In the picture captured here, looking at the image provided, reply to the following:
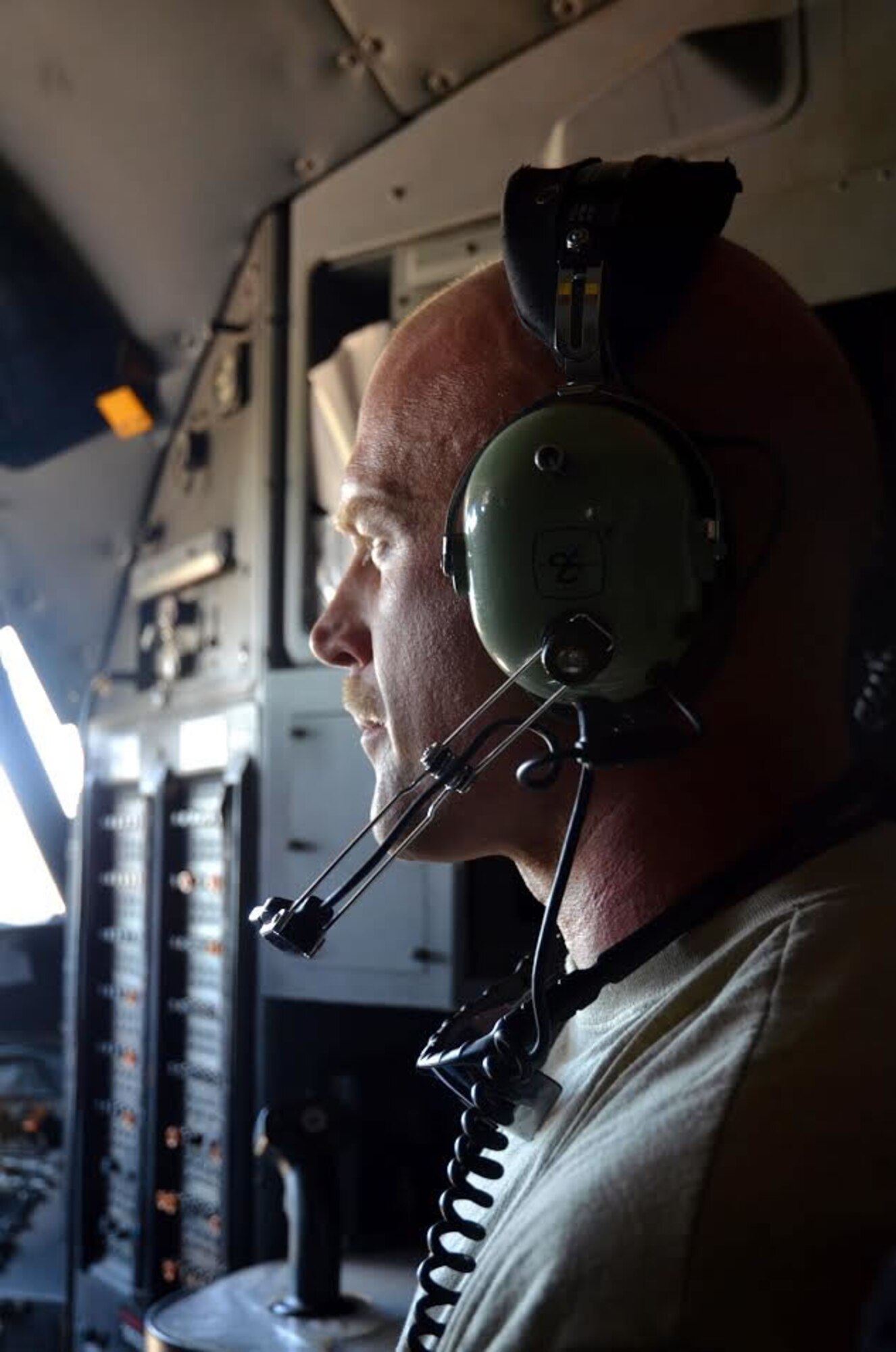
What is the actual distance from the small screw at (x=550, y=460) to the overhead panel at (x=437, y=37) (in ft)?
4.92

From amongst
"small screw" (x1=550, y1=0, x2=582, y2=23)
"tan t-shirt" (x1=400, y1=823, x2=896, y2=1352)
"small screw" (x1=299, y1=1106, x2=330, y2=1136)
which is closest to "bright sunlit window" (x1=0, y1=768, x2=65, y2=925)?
"small screw" (x1=299, y1=1106, x2=330, y2=1136)

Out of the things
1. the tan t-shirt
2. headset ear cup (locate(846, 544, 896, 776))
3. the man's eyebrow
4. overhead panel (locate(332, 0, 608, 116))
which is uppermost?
overhead panel (locate(332, 0, 608, 116))

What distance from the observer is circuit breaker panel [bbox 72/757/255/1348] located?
8.50 feet

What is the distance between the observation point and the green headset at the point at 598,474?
89cm

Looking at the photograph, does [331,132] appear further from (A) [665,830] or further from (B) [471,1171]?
(B) [471,1171]

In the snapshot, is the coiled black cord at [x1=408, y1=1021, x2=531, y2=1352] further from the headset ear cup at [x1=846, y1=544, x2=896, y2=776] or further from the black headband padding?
the black headband padding

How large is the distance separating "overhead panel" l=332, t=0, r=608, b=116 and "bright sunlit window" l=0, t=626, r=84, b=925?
6.14 ft

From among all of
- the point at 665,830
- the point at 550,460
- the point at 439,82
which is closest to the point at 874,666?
the point at 665,830

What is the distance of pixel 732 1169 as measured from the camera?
673mm

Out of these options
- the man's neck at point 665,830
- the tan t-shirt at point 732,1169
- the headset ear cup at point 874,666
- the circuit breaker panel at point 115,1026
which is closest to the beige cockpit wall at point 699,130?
the headset ear cup at point 874,666

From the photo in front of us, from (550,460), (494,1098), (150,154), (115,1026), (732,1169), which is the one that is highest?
(150,154)

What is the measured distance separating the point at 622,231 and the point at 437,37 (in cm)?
160

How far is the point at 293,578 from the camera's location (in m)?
2.61

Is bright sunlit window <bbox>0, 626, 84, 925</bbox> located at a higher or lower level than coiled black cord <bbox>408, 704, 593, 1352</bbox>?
lower
